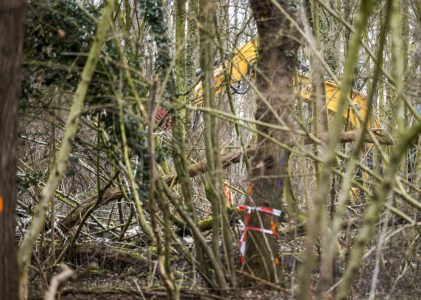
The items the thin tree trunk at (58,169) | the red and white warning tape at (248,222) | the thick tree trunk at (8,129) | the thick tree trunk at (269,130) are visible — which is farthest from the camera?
the red and white warning tape at (248,222)

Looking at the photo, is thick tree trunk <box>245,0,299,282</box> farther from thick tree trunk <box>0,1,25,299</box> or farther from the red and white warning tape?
thick tree trunk <box>0,1,25,299</box>

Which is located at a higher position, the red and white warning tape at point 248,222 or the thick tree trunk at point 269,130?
the thick tree trunk at point 269,130

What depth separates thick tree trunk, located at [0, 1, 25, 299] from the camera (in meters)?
5.05

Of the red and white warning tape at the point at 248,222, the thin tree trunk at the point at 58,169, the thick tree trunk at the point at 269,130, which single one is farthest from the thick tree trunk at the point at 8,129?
the red and white warning tape at the point at 248,222

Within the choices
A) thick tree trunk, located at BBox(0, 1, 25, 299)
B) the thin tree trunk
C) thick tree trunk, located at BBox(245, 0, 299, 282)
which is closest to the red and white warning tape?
thick tree trunk, located at BBox(245, 0, 299, 282)

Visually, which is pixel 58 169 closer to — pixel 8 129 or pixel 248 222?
pixel 8 129

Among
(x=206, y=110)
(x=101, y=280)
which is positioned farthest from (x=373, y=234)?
(x=101, y=280)

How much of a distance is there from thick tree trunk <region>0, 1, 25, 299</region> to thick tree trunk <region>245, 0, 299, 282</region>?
2906 millimetres

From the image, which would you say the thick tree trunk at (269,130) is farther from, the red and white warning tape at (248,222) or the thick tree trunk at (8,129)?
the thick tree trunk at (8,129)

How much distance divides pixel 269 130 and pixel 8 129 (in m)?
3.00

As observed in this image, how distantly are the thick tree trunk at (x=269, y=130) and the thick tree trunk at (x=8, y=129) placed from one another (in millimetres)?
2906

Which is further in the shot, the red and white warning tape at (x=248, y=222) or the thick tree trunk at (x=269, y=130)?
the red and white warning tape at (x=248, y=222)

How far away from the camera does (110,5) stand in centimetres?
590

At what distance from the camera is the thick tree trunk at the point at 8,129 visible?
5.05 metres
